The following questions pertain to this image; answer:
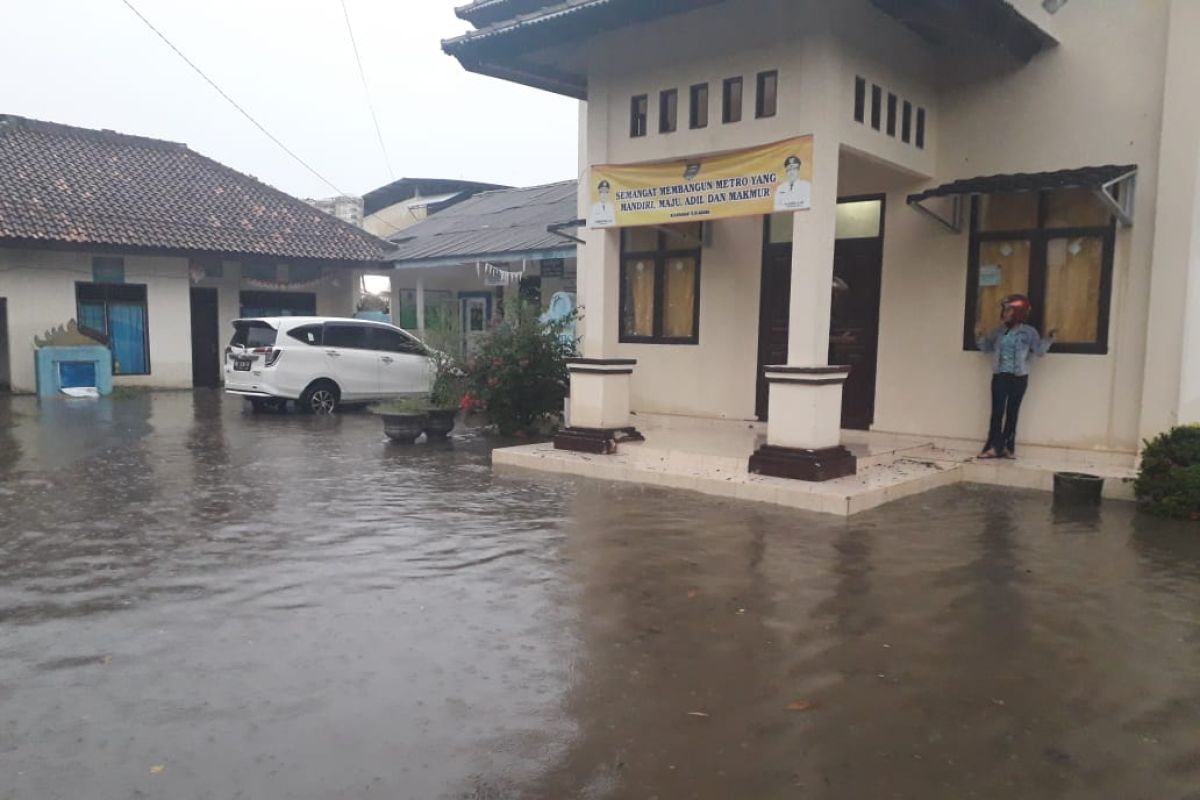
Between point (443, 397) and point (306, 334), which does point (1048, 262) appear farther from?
point (306, 334)

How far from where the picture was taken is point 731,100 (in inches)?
327

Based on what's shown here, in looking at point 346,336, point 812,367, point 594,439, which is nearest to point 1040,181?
point 812,367

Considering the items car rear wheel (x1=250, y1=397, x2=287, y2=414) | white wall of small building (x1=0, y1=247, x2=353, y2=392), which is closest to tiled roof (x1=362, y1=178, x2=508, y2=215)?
white wall of small building (x1=0, y1=247, x2=353, y2=392)

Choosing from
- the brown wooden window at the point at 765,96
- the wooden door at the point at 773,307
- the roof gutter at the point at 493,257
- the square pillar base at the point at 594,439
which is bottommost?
the square pillar base at the point at 594,439

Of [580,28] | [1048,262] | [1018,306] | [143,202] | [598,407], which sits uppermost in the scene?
[580,28]

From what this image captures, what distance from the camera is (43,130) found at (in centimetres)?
2080

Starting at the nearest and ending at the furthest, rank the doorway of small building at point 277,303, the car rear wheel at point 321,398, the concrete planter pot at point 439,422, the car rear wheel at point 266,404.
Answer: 1. the concrete planter pot at point 439,422
2. the car rear wheel at point 321,398
3. the car rear wheel at point 266,404
4. the doorway of small building at point 277,303

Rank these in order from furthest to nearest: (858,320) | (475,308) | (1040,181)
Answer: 1. (475,308)
2. (858,320)
3. (1040,181)

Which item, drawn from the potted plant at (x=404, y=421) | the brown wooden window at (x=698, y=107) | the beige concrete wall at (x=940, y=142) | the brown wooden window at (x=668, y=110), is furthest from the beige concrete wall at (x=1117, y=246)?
the potted plant at (x=404, y=421)

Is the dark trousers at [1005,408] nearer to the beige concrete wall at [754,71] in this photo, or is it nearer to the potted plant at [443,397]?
the beige concrete wall at [754,71]

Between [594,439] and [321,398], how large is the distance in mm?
7260

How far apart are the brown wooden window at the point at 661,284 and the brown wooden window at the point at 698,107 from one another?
205 cm

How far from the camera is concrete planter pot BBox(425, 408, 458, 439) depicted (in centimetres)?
1112

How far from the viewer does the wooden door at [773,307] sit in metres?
10.0
